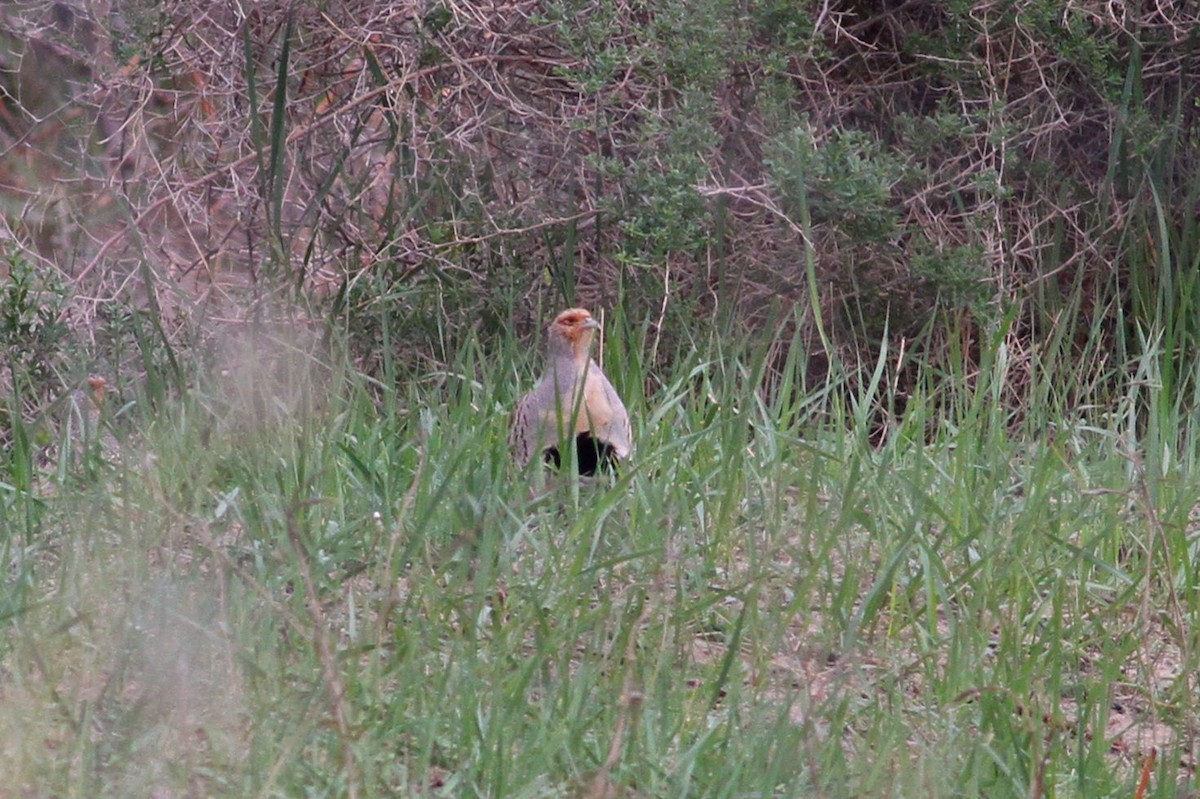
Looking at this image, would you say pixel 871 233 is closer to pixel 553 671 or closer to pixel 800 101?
pixel 800 101

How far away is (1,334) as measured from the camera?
5277 mm

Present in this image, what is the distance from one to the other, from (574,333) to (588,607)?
1355 mm

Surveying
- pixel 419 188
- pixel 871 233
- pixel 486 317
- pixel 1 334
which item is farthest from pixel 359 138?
pixel 871 233

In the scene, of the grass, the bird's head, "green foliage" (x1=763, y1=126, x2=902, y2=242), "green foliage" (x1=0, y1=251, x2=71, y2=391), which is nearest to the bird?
the bird's head

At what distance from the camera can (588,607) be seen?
345 cm

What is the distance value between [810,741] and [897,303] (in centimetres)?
337

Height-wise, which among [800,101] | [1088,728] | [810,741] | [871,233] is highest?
[800,101]

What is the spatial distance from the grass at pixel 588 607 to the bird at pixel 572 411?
109mm

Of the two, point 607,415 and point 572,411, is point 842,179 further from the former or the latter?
point 572,411

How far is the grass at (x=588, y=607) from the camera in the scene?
2723 mm

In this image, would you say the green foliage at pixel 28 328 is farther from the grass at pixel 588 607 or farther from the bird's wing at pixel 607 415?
the bird's wing at pixel 607 415

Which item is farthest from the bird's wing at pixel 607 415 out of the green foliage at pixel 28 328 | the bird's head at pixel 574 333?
the green foliage at pixel 28 328

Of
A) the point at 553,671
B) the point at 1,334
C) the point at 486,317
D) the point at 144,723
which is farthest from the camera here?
the point at 486,317

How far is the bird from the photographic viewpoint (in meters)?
4.33
